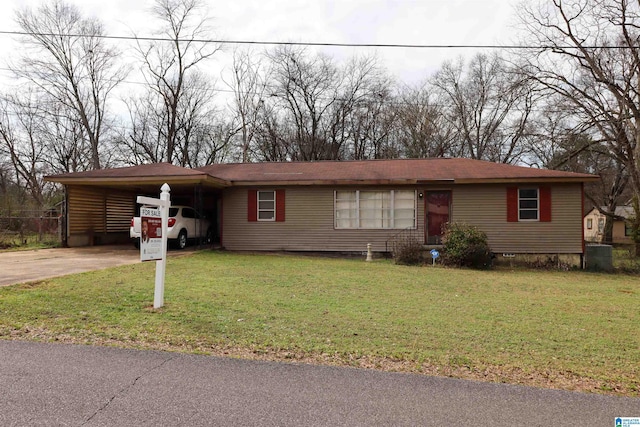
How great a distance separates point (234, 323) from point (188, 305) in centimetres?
130

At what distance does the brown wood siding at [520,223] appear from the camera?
1426 cm

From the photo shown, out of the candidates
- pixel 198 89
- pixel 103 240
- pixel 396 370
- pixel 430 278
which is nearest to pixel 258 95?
pixel 198 89

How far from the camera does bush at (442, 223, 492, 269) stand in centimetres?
1284

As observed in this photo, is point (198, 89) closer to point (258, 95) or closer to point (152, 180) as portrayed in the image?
point (258, 95)

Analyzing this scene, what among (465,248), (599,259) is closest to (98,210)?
(465,248)

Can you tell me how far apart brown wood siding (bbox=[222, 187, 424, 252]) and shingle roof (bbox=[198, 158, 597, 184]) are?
1.74 feet

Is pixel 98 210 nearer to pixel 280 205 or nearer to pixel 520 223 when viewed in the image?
pixel 280 205

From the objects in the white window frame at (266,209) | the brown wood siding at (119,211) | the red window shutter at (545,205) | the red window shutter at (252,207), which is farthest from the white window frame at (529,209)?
the brown wood siding at (119,211)

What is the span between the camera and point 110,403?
313 cm

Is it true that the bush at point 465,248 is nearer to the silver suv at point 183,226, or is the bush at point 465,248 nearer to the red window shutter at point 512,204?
the red window shutter at point 512,204

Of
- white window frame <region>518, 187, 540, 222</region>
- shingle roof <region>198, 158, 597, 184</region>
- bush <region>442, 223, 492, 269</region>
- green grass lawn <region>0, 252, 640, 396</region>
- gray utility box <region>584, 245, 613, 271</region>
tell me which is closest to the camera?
green grass lawn <region>0, 252, 640, 396</region>

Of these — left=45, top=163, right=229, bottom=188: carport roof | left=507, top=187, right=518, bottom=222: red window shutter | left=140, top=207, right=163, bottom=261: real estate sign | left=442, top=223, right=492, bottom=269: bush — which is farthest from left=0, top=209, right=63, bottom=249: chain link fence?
left=507, top=187, right=518, bottom=222: red window shutter

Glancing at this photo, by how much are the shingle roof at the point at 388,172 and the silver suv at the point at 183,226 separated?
1.89m

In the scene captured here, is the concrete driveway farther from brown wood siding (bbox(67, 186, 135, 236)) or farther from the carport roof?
the carport roof
